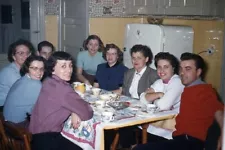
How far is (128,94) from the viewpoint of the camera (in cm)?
301

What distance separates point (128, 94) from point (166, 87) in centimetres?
56

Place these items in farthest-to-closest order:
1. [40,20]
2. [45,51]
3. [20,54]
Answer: [40,20]
[45,51]
[20,54]

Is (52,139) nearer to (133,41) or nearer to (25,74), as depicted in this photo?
(25,74)

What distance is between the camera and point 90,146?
6.59ft

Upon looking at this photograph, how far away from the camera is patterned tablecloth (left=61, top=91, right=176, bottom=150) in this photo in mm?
1951

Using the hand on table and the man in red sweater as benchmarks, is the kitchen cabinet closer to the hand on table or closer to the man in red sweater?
the man in red sweater

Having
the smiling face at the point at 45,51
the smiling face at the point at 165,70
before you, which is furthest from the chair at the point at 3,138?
the smiling face at the point at 45,51

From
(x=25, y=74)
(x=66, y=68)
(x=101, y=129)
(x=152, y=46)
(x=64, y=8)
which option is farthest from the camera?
(x=64, y=8)

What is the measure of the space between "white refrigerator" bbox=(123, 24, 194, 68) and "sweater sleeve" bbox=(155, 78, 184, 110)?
4.29 feet

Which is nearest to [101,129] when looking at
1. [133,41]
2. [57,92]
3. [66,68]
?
[57,92]

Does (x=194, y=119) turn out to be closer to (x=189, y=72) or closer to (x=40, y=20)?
(x=189, y=72)

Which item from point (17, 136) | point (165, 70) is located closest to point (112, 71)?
point (165, 70)

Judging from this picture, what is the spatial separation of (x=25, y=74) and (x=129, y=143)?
108cm

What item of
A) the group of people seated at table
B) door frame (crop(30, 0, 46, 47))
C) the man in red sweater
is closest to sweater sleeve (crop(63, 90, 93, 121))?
the group of people seated at table
